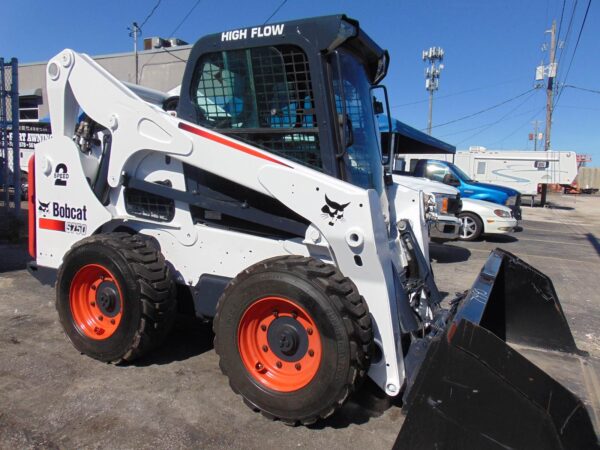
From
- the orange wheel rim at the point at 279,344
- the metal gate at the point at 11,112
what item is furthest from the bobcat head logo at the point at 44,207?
the metal gate at the point at 11,112

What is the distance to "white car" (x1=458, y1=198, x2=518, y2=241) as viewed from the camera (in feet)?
37.7

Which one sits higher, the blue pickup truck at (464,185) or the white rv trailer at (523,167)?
the white rv trailer at (523,167)

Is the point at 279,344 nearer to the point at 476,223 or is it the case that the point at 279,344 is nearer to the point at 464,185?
the point at 476,223

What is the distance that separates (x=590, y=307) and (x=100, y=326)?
5.96 m

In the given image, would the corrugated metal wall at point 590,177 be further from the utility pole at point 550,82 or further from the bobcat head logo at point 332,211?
the bobcat head logo at point 332,211

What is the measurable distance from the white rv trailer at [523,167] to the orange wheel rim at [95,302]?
21.4 metres

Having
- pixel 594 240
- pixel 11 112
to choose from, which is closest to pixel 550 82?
pixel 594 240

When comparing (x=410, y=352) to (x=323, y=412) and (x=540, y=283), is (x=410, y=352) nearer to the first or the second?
(x=323, y=412)

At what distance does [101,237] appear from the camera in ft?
12.0

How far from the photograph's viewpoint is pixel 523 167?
80.5 feet

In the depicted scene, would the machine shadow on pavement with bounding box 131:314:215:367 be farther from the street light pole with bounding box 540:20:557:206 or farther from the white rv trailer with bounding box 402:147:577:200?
the street light pole with bounding box 540:20:557:206

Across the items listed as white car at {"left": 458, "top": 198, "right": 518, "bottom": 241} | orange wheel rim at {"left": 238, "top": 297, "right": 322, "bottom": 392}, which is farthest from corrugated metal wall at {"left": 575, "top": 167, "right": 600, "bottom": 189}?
orange wheel rim at {"left": 238, "top": 297, "right": 322, "bottom": 392}

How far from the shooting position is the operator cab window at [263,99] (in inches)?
132

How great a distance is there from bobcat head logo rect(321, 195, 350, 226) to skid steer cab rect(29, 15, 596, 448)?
13 millimetres
